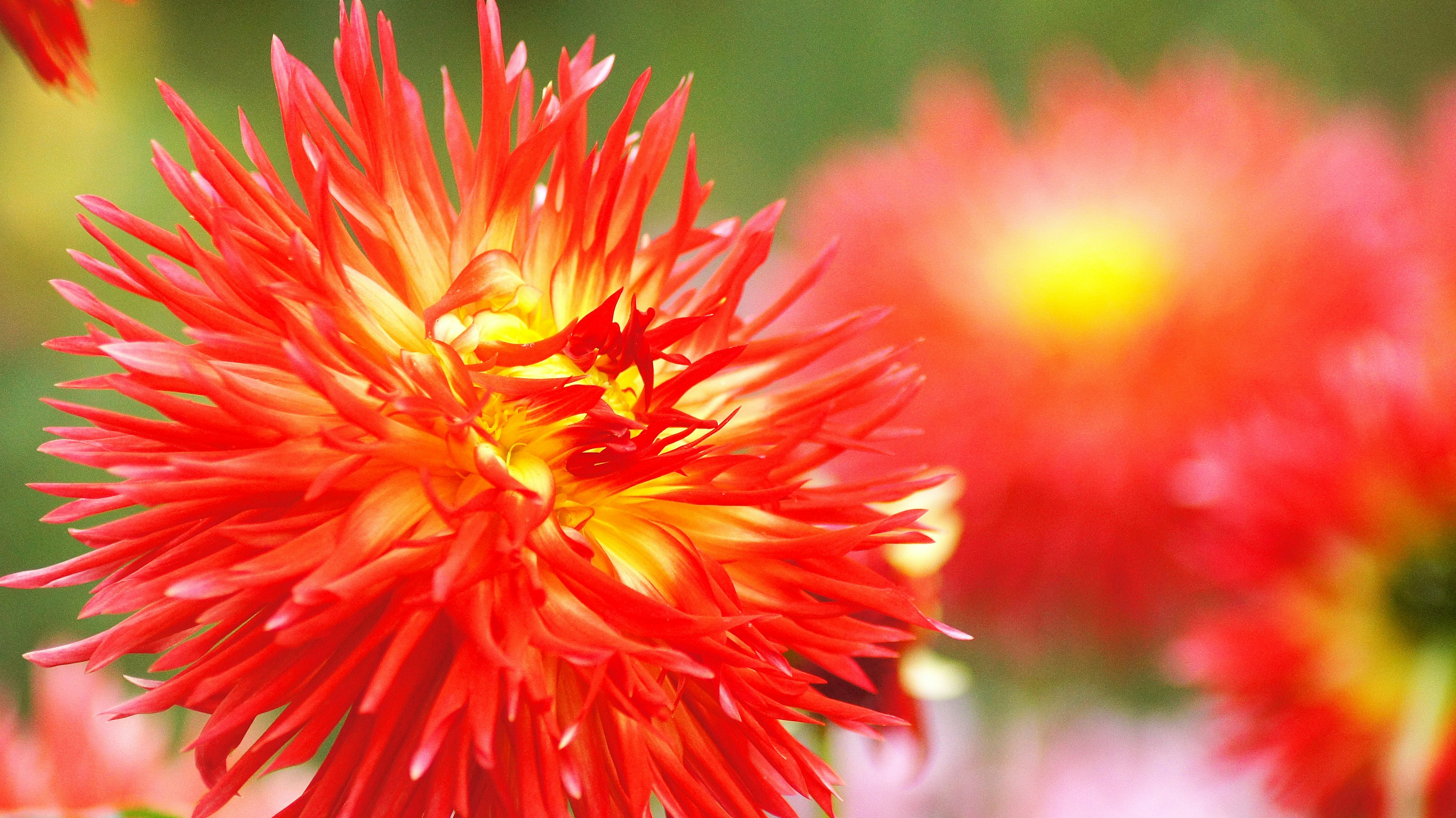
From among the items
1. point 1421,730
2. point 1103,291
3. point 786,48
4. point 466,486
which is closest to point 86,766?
point 466,486

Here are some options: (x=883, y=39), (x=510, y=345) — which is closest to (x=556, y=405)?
(x=510, y=345)

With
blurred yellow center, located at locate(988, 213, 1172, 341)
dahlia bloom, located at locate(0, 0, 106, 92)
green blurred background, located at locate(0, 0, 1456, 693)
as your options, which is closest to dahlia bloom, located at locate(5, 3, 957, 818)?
dahlia bloom, located at locate(0, 0, 106, 92)

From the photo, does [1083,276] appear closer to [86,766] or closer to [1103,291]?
[1103,291]

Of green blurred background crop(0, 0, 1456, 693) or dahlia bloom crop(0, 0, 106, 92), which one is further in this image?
green blurred background crop(0, 0, 1456, 693)

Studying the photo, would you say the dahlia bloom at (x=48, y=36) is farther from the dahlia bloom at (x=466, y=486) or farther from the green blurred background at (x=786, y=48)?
the green blurred background at (x=786, y=48)

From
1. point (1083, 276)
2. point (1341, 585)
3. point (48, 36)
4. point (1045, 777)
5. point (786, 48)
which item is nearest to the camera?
point (48, 36)

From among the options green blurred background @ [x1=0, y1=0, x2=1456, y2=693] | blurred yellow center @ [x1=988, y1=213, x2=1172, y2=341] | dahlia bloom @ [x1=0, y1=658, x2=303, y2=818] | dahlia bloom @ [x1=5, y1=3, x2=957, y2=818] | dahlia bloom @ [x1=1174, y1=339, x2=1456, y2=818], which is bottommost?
dahlia bloom @ [x1=0, y1=658, x2=303, y2=818]

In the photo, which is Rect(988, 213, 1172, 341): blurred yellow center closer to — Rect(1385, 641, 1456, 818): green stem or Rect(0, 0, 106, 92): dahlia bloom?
Rect(1385, 641, 1456, 818): green stem
